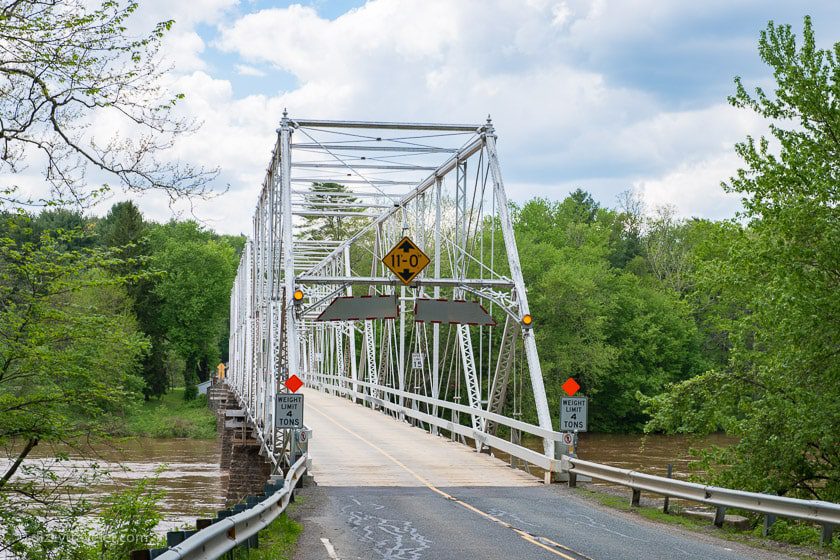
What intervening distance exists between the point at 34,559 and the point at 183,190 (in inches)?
183

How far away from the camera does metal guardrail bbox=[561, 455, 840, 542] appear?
36.8 ft

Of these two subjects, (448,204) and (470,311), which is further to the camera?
(448,204)

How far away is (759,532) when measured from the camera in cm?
1276

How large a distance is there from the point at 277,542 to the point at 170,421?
56705 mm

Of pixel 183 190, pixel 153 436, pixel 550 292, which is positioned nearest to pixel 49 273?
pixel 183 190

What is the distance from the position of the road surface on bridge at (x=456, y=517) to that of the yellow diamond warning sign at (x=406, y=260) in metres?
4.11

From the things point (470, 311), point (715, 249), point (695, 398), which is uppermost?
point (715, 249)

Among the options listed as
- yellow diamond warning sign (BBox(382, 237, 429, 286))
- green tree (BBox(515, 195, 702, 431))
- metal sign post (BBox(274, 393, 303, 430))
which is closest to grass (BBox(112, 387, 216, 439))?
green tree (BBox(515, 195, 702, 431))

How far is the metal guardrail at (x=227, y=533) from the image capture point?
742cm

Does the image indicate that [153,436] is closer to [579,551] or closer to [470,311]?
[470,311]

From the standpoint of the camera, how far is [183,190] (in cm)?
1211

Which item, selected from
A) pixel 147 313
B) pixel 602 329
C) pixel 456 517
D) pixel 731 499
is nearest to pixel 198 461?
pixel 602 329

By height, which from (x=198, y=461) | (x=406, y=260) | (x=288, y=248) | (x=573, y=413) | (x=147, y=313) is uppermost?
(x=147, y=313)

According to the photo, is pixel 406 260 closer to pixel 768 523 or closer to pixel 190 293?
pixel 768 523
